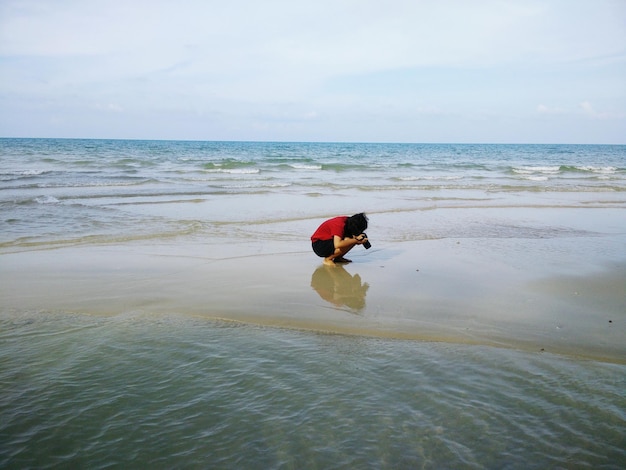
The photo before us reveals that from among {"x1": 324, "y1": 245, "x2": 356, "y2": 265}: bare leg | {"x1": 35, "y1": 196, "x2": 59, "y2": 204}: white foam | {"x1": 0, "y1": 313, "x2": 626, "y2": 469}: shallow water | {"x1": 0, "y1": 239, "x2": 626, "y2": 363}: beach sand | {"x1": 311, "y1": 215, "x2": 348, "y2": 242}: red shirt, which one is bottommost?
{"x1": 0, "y1": 313, "x2": 626, "y2": 469}: shallow water

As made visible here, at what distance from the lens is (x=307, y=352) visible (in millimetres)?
4625

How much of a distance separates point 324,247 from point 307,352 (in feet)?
12.6

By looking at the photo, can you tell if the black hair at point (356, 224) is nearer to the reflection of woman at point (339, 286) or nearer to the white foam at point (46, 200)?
the reflection of woman at point (339, 286)

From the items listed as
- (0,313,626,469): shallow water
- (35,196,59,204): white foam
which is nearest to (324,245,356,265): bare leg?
(0,313,626,469): shallow water

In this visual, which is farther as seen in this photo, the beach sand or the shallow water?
the beach sand

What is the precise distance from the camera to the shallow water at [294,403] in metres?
3.14

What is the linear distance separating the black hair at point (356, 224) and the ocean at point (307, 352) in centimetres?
63

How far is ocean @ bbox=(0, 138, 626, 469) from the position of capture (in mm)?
3238

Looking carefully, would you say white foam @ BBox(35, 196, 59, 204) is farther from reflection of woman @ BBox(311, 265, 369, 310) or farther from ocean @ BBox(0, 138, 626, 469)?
reflection of woman @ BBox(311, 265, 369, 310)

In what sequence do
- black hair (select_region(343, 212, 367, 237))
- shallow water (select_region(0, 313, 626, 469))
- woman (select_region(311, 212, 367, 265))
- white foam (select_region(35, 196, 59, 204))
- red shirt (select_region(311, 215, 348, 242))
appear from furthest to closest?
1. white foam (select_region(35, 196, 59, 204))
2. red shirt (select_region(311, 215, 348, 242))
3. woman (select_region(311, 212, 367, 265))
4. black hair (select_region(343, 212, 367, 237))
5. shallow water (select_region(0, 313, 626, 469))

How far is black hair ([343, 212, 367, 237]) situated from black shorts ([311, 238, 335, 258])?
0.37 metres

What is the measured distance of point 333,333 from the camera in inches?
204

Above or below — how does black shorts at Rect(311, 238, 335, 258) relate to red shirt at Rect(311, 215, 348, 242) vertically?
below

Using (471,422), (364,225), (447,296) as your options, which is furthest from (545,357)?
(364,225)
